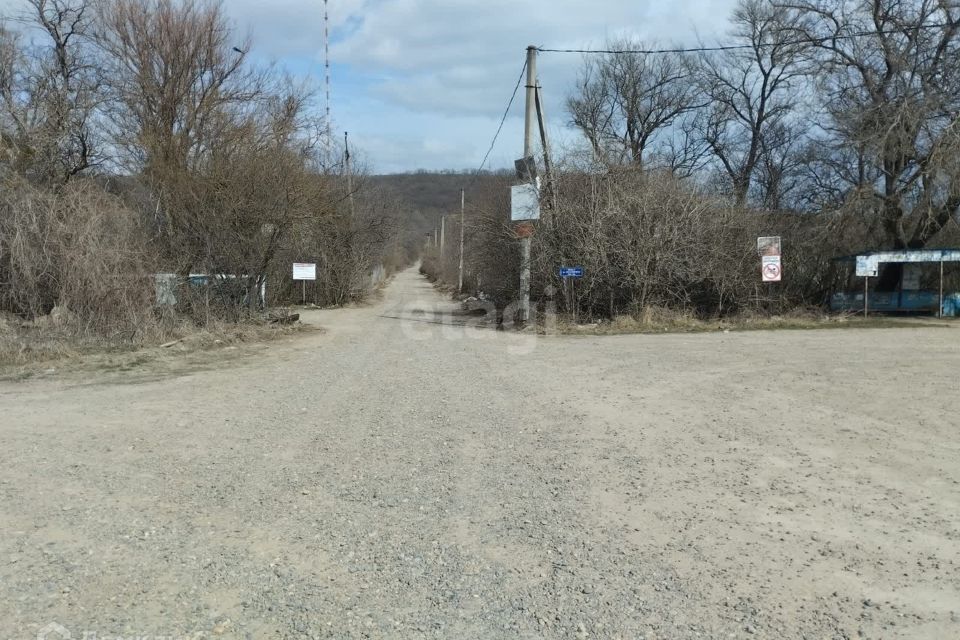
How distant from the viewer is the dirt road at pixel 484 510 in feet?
11.7

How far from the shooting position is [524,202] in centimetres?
1844

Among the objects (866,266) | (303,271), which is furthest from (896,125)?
(303,271)

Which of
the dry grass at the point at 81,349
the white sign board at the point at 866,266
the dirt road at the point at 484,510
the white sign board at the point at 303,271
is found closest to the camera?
the dirt road at the point at 484,510

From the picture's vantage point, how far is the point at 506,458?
6.29 metres

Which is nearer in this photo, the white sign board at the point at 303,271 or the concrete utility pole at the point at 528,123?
the concrete utility pole at the point at 528,123

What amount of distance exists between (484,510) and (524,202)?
14186 mm

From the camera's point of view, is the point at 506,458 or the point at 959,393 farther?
the point at 959,393

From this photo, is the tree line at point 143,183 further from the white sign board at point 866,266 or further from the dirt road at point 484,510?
the white sign board at point 866,266

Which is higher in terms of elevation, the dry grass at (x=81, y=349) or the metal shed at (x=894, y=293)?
the metal shed at (x=894, y=293)

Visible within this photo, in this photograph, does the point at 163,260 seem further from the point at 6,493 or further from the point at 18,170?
the point at 6,493

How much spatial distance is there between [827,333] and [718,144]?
79.9 ft

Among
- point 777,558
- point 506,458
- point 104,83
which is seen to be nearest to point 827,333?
point 506,458

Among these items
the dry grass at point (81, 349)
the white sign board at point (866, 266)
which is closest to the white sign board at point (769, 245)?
the white sign board at point (866, 266)

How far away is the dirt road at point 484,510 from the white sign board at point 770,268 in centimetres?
905
